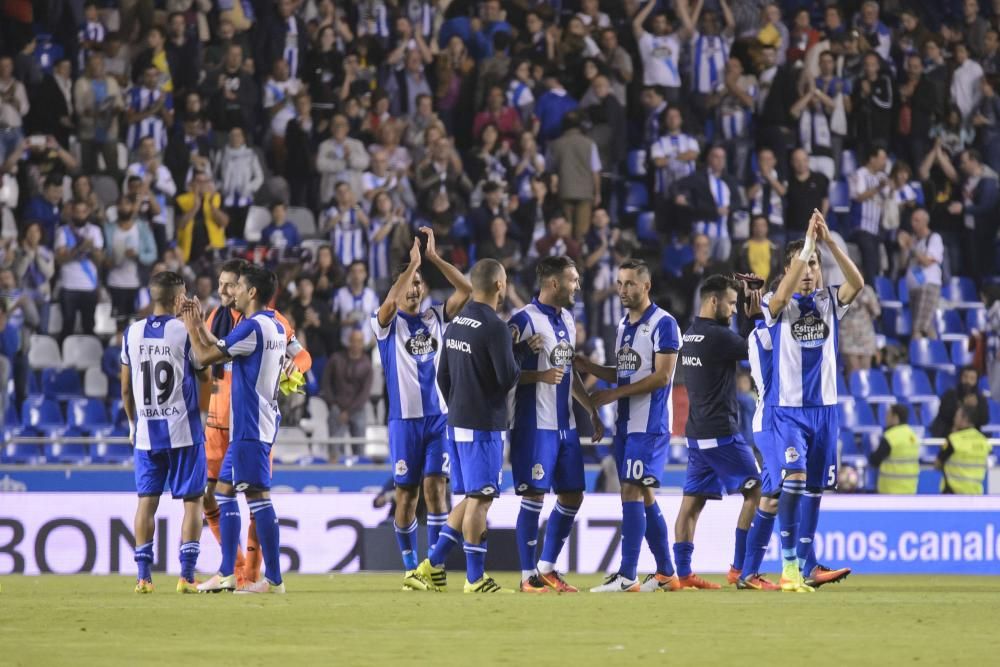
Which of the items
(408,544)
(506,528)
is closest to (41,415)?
(506,528)

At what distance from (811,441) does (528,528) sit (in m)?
2.45

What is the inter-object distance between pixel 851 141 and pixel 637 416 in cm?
1452

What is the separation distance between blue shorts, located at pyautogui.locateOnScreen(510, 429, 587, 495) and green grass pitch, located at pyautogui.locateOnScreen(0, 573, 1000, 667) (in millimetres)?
896

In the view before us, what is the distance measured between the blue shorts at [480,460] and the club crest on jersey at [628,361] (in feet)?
4.40

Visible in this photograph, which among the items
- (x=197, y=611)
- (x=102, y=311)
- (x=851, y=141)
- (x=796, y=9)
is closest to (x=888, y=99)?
(x=851, y=141)

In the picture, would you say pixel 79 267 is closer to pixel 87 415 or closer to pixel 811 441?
pixel 87 415

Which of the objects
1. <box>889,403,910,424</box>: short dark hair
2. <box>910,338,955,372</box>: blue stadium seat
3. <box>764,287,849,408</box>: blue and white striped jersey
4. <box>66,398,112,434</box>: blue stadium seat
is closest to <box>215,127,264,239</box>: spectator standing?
<box>66,398,112,434</box>: blue stadium seat

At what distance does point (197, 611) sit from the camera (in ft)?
37.2

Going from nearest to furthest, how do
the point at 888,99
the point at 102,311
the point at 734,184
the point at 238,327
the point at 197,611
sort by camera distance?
the point at 197,611
the point at 238,327
the point at 102,311
the point at 734,184
the point at 888,99

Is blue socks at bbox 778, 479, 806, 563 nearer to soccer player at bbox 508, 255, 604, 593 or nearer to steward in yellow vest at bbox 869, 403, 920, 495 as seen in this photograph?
soccer player at bbox 508, 255, 604, 593

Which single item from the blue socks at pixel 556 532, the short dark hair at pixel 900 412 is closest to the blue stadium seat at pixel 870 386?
the short dark hair at pixel 900 412

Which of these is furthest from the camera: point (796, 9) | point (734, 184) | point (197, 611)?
point (796, 9)

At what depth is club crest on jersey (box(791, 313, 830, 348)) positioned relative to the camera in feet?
44.5

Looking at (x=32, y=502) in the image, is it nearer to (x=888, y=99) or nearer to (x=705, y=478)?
(x=705, y=478)
